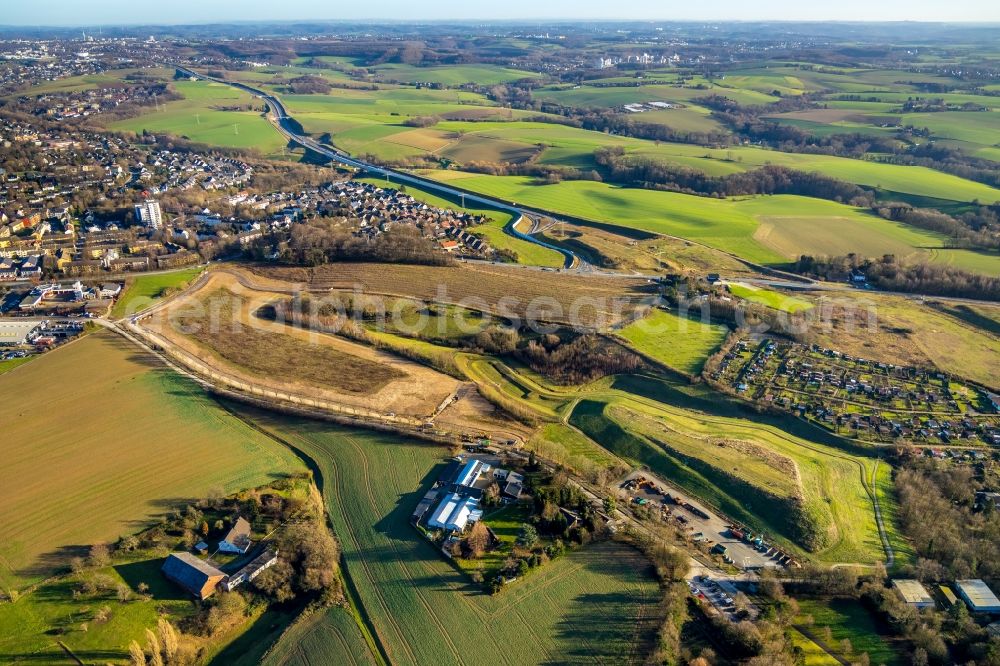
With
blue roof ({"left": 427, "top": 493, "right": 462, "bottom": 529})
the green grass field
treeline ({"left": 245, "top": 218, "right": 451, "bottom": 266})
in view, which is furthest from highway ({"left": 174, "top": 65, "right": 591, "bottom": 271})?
the green grass field

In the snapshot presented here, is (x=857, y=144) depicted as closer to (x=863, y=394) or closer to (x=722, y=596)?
(x=863, y=394)

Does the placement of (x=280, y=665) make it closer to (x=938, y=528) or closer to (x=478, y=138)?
(x=938, y=528)

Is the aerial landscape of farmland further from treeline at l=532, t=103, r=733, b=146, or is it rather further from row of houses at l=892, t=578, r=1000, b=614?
treeline at l=532, t=103, r=733, b=146

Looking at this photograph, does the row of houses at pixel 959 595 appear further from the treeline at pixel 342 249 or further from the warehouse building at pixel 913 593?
the treeline at pixel 342 249

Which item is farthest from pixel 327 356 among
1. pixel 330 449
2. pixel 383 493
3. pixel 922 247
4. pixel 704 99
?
pixel 704 99

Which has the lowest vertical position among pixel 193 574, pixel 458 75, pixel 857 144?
pixel 193 574

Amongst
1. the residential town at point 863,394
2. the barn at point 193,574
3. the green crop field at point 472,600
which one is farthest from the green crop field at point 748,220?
the barn at point 193,574

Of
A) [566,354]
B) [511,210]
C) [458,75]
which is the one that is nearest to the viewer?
[566,354]

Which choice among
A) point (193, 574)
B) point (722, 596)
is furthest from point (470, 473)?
point (193, 574)
